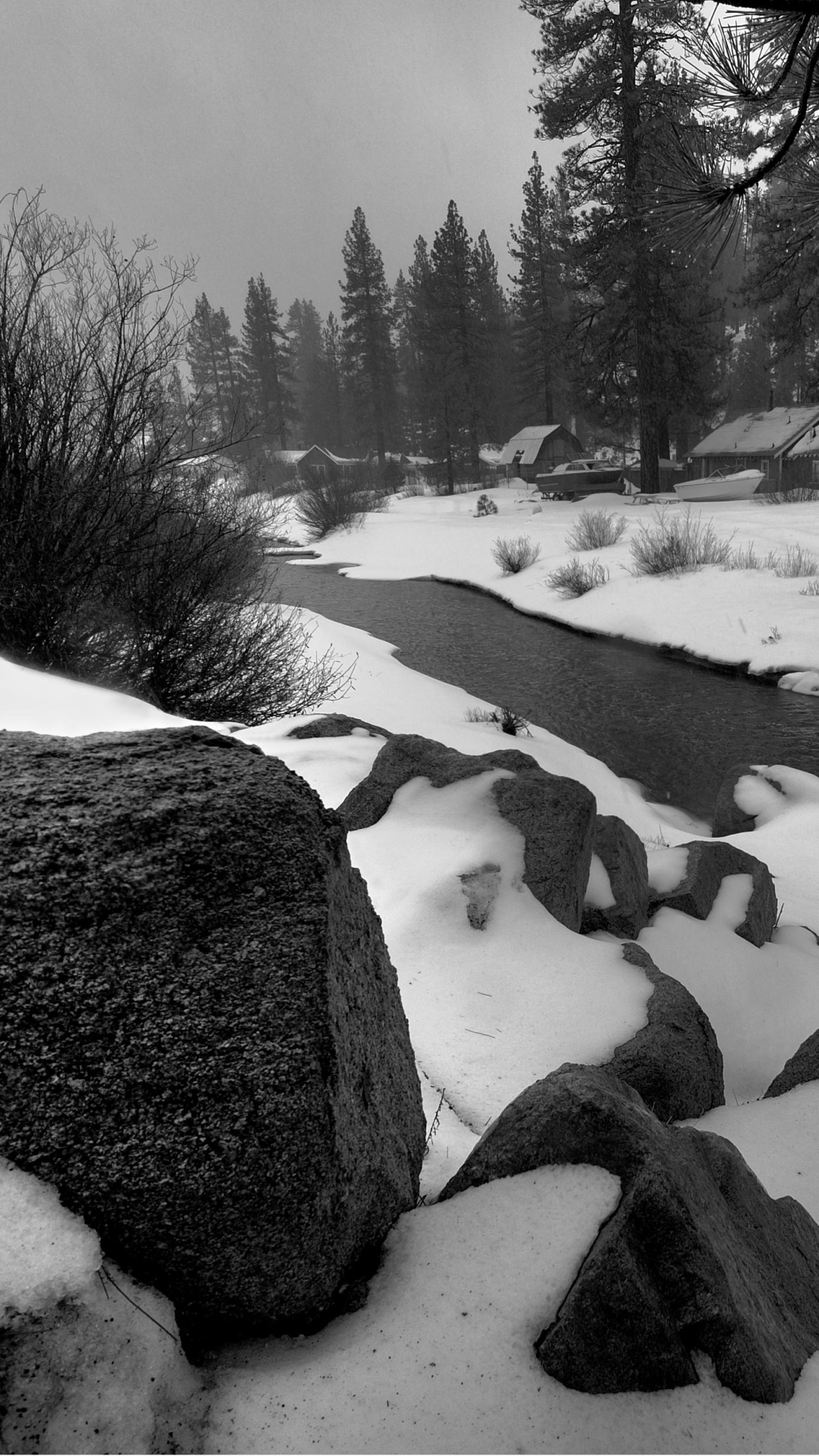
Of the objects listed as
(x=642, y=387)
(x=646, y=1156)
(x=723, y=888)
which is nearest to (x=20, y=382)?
(x=723, y=888)

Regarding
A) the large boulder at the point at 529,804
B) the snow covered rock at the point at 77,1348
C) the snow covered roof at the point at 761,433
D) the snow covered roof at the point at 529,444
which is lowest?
the large boulder at the point at 529,804

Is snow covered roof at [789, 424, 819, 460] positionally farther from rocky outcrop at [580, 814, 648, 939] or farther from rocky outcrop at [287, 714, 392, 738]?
rocky outcrop at [580, 814, 648, 939]

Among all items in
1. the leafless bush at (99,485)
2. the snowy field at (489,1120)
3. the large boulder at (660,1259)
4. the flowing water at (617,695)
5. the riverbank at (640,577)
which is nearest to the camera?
the snowy field at (489,1120)

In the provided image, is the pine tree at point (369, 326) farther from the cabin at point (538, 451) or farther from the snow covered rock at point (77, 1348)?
the snow covered rock at point (77, 1348)

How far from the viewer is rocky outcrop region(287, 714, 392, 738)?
6684 mm

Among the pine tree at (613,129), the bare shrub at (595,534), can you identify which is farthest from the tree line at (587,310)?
the bare shrub at (595,534)

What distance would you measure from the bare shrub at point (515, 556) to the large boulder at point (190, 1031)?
69.7ft

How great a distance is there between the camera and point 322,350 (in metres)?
84.4

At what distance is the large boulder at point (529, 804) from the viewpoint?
358 cm

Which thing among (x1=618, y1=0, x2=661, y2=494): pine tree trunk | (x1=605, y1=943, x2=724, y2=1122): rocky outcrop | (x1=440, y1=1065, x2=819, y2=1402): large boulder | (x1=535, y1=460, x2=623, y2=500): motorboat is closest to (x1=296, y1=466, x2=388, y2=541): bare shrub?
(x1=535, y1=460, x2=623, y2=500): motorboat

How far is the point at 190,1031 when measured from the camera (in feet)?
4.29

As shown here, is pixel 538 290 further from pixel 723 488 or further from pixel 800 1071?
pixel 800 1071

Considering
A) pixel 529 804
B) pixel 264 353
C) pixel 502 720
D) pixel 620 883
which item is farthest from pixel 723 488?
pixel 264 353

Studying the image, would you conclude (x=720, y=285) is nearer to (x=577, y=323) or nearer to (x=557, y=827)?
(x=577, y=323)
